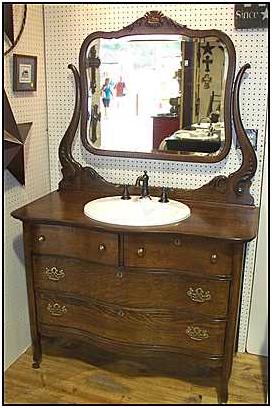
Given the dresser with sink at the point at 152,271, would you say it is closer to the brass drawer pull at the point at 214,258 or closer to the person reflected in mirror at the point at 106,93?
the brass drawer pull at the point at 214,258

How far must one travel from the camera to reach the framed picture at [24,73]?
1.99m

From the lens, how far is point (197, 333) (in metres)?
1.87

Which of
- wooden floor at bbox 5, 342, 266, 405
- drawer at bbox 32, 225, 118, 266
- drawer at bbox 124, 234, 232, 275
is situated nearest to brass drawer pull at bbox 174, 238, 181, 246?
drawer at bbox 124, 234, 232, 275

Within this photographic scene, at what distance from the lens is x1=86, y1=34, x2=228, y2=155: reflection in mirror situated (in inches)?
78.5

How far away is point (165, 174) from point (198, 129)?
0.27m

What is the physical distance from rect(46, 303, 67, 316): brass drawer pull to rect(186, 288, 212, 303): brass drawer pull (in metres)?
0.58

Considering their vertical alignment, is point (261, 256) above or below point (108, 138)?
below

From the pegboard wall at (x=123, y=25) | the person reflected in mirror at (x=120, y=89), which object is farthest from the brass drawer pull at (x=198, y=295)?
the person reflected in mirror at (x=120, y=89)

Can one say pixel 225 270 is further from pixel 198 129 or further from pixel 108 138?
pixel 108 138

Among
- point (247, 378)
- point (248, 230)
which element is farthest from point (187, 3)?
point (247, 378)

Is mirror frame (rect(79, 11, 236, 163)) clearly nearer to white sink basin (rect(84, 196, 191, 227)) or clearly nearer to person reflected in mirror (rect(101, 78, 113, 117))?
person reflected in mirror (rect(101, 78, 113, 117))

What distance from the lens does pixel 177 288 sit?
183 cm

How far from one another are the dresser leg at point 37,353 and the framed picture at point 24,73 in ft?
3.87

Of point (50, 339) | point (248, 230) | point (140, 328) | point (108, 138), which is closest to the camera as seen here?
point (248, 230)
